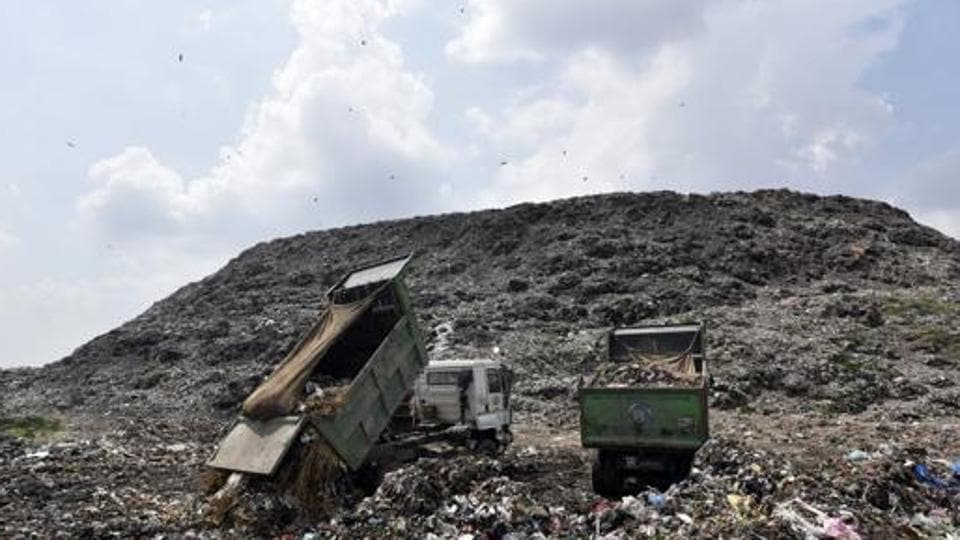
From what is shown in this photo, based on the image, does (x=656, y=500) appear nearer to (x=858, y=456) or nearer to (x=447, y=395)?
(x=858, y=456)

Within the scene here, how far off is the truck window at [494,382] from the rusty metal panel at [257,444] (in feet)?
15.8

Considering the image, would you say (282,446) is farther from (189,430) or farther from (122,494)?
(189,430)

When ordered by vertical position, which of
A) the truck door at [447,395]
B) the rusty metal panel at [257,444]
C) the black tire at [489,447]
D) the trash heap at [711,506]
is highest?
the truck door at [447,395]

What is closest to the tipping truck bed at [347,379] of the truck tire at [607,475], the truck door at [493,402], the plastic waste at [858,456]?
the truck door at [493,402]

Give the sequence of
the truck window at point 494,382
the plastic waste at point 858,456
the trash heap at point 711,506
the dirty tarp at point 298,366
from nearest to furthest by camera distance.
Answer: the trash heap at point 711,506, the plastic waste at point 858,456, the dirty tarp at point 298,366, the truck window at point 494,382

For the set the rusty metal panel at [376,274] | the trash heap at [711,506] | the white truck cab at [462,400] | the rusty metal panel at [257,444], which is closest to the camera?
the trash heap at [711,506]

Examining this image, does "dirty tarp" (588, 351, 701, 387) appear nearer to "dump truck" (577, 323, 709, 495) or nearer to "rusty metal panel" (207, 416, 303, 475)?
"dump truck" (577, 323, 709, 495)

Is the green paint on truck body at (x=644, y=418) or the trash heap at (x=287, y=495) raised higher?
the green paint on truck body at (x=644, y=418)

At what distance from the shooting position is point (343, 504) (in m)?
11.0

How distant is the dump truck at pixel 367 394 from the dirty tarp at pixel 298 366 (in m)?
0.02

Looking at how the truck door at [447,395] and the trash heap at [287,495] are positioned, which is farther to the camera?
the truck door at [447,395]

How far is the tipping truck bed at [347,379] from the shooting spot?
36.2 feet

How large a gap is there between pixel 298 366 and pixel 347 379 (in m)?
1.10

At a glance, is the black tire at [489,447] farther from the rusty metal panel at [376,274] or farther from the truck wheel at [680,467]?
the truck wheel at [680,467]
